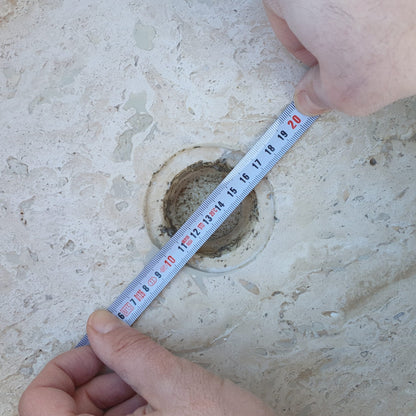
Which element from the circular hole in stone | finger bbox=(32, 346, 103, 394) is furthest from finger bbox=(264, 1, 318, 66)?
finger bbox=(32, 346, 103, 394)

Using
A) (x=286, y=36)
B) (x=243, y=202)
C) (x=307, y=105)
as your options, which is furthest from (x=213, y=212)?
(x=286, y=36)

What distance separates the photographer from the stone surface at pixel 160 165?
1169mm

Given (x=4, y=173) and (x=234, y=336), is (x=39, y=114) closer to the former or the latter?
(x=4, y=173)

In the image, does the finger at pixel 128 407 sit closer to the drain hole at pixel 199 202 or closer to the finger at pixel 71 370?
the finger at pixel 71 370

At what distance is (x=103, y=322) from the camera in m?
1.13

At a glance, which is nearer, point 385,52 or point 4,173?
point 385,52

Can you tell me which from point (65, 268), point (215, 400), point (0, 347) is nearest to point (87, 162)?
point (65, 268)

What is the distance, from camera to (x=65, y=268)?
120cm

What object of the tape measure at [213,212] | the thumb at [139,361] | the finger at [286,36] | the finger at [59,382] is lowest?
the finger at [59,382]

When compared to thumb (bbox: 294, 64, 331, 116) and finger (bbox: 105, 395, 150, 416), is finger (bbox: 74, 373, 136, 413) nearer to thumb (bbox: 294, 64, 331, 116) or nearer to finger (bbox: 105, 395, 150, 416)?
finger (bbox: 105, 395, 150, 416)

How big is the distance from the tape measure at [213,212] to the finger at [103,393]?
116 millimetres

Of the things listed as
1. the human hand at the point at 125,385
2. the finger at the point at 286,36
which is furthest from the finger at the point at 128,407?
the finger at the point at 286,36

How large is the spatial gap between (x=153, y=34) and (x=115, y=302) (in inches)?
28.7

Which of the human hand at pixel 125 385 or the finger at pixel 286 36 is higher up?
the finger at pixel 286 36
